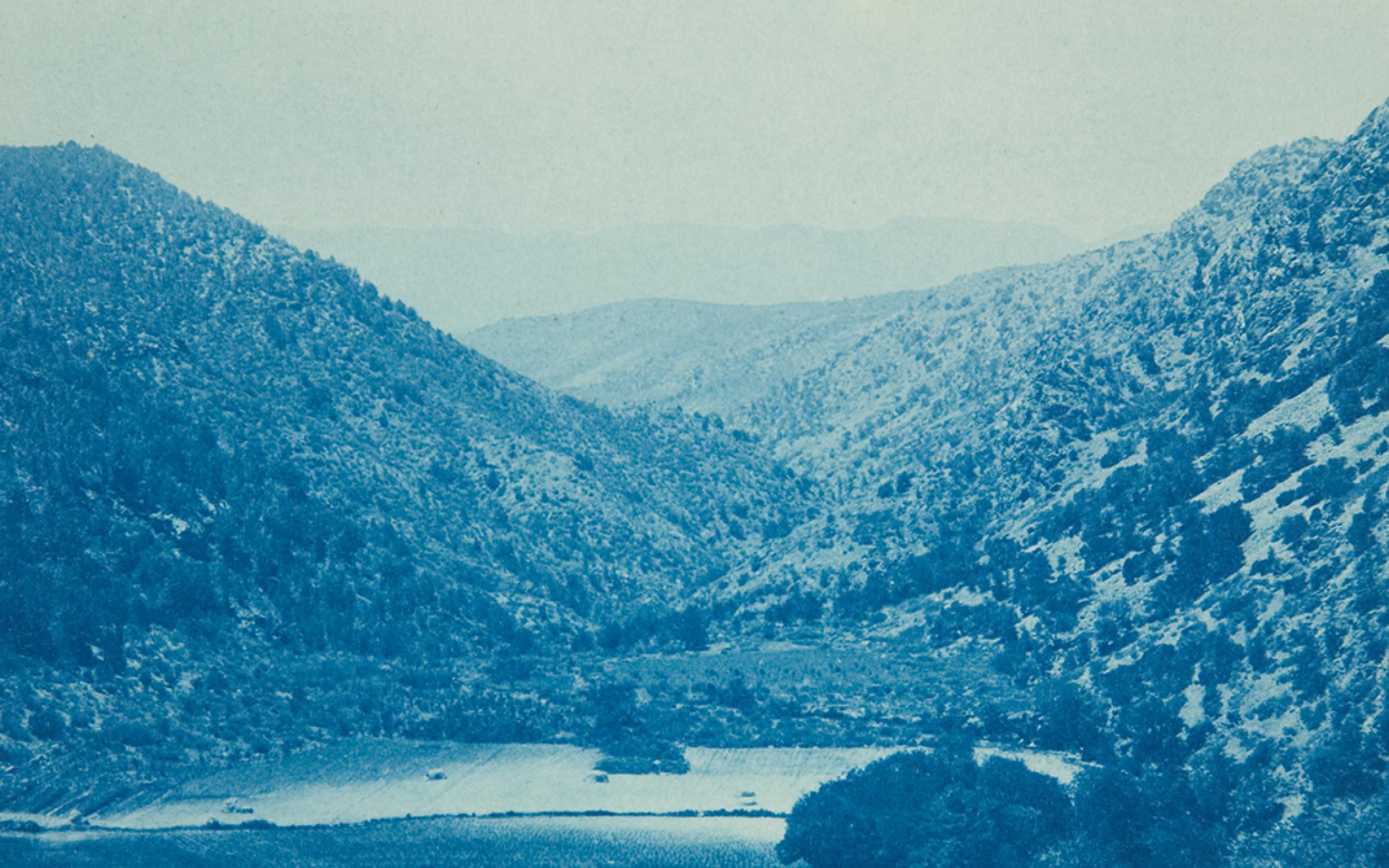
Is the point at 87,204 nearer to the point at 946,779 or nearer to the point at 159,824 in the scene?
the point at 159,824

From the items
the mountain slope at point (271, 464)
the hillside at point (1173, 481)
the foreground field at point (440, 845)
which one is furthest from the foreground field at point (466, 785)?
the hillside at point (1173, 481)

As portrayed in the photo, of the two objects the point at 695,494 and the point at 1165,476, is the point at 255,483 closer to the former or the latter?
the point at 695,494

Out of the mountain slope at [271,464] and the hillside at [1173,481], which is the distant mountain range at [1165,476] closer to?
the hillside at [1173,481]

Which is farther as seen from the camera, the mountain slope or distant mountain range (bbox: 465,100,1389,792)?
the mountain slope

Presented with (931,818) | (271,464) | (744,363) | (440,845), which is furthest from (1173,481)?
(744,363)

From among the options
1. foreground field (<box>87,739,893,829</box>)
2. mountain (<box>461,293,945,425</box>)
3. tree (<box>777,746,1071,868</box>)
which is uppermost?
mountain (<box>461,293,945,425</box>)

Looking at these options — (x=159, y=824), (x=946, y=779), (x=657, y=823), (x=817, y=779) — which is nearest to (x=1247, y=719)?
(x=946, y=779)

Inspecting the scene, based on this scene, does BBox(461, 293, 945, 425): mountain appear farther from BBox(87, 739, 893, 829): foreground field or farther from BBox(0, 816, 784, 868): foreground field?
BBox(0, 816, 784, 868): foreground field

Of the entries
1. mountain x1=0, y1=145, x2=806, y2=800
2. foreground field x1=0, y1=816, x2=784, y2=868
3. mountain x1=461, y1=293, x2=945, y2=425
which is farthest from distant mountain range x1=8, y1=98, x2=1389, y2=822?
mountain x1=461, y1=293, x2=945, y2=425
